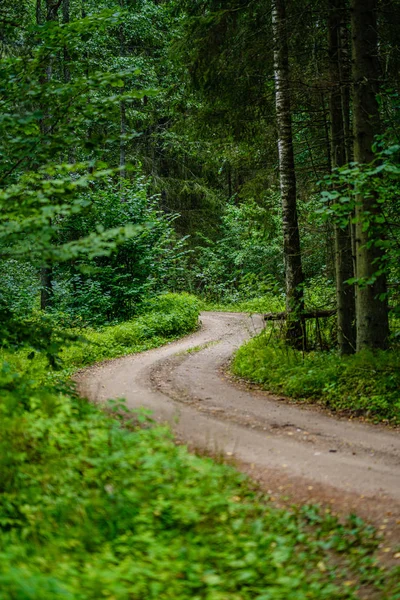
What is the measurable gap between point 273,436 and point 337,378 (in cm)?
251

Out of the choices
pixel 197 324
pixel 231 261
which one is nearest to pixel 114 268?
pixel 197 324

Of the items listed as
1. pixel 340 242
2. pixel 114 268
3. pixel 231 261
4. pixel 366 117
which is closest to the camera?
pixel 366 117

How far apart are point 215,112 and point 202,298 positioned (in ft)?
63.9

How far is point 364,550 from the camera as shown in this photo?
4.75m

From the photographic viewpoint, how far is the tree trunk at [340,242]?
36.0 ft

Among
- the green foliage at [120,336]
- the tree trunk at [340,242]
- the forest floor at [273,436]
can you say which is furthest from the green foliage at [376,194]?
the green foliage at [120,336]

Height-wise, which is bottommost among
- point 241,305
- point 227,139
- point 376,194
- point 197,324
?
point 197,324

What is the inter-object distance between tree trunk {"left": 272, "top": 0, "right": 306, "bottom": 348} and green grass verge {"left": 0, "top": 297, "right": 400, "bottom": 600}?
7035mm

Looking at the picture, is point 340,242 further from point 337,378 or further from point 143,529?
point 143,529

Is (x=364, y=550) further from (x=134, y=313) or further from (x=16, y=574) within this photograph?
(x=134, y=313)

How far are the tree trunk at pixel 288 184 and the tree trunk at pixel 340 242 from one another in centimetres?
89

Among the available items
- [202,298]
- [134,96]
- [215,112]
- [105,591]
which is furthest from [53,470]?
[202,298]

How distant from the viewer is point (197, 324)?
68.9 ft

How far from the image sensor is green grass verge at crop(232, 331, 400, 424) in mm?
8875
